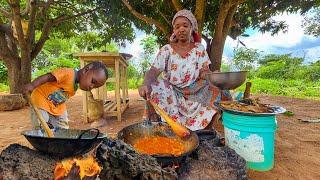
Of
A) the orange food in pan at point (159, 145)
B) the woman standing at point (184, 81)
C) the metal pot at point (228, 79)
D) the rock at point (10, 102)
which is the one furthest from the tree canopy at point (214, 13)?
the rock at point (10, 102)

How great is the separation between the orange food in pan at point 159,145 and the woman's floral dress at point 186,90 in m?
0.52

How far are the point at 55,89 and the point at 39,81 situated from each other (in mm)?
302

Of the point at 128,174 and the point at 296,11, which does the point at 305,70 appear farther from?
the point at 128,174

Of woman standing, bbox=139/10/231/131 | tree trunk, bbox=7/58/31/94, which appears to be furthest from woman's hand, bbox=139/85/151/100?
tree trunk, bbox=7/58/31/94

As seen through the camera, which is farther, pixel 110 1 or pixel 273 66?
pixel 273 66

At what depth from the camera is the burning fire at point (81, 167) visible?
5.37 ft

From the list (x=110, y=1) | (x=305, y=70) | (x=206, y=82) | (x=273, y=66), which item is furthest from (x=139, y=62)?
(x=206, y=82)

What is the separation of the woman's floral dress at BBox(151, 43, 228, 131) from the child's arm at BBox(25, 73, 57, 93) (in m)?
1.03

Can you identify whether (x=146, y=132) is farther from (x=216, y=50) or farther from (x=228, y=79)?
(x=216, y=50)

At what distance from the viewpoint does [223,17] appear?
4.32 meters

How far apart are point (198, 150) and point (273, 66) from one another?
11.2 metres

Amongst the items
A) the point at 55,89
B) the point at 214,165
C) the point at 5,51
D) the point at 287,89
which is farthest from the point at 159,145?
the point at 287,89

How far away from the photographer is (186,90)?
10.5 ft

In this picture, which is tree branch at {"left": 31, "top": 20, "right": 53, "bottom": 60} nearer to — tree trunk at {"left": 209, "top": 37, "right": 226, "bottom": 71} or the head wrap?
tree trunk at {"left": 209, "top": 37, "right": 226, "bottom": 71}
